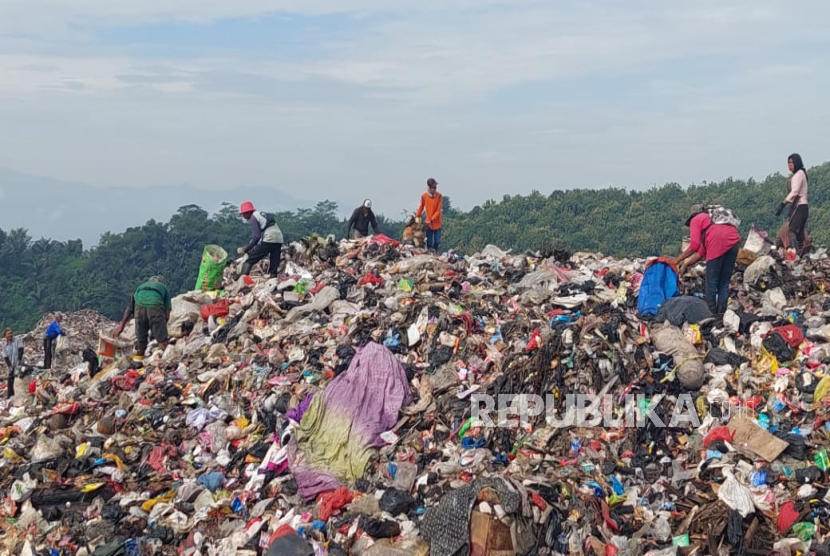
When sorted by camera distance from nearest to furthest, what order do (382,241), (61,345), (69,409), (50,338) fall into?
(69,409), (382,241), (50,338), (61,345)

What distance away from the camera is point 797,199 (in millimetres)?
10477

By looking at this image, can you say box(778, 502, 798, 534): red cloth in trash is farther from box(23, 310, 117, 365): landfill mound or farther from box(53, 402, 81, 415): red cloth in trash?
box(23, 310, 117, 365): landfill mound

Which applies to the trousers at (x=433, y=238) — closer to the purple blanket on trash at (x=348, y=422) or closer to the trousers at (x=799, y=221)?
the trousers at (x=799, y=221)

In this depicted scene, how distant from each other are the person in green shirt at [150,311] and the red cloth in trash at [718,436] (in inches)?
244

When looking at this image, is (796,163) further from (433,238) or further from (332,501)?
(332,501)

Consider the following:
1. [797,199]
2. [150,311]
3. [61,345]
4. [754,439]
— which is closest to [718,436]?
[754,439]

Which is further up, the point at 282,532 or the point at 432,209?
the point at 432,209

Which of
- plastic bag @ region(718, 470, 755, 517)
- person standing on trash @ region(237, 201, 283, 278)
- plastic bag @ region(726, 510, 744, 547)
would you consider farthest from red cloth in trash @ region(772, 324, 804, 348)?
person standing on trash @ region(237, 201, 283, 278)

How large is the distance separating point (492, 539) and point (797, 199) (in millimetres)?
6955

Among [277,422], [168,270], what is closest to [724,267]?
[277,422]

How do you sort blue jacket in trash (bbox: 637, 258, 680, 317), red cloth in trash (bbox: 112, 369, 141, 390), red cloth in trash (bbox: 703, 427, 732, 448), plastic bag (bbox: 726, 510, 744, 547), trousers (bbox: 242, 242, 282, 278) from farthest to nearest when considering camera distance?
trousers (bbox: 242, 242, 282, 278), red cloth in trash (bbox: 112, 369, 141, 390), blue jacket in trash (bbox: 637, 258, 680, 317), red cloth in trash (bbox: 703, 427, 732, 448), plastic bag (bbox: 726, 510, 744, 547)

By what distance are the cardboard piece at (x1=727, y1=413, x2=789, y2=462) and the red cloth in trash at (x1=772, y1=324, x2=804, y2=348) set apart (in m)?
1.24

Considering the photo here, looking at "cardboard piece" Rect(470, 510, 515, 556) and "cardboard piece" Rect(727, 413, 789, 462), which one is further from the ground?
"cardboard piece" Rect(727, 413, 789, 462)

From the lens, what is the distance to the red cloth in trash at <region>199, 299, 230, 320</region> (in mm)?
10438
